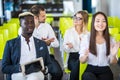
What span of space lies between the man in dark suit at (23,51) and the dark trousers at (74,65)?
76 cm

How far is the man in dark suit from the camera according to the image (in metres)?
3.18

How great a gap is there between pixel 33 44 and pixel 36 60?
0.78 ft

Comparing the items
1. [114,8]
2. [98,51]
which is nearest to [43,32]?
[98,51]

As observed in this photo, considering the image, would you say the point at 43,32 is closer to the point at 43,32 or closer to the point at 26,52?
the point at 43,32

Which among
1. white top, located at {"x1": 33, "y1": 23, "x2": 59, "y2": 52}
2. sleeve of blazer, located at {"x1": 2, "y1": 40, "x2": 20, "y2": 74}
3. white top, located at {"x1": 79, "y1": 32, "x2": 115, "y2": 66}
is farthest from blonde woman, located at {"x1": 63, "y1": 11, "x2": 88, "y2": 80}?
sleeve of blazer, located at {"x1": 2, "y1": 40, "x2": 20, "y2": 74}

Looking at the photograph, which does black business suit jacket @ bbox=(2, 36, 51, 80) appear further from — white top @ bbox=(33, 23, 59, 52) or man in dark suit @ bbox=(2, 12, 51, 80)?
white top @ bbox=(33, 23, 59, 52)

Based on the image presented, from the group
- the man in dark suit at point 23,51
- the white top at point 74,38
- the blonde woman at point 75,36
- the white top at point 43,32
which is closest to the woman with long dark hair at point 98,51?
the man in dark suit at point 23,51

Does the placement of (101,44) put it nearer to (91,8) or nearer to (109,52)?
(109,52)

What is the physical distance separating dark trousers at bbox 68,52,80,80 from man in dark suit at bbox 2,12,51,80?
76 centimetres

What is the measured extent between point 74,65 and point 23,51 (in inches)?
40.4

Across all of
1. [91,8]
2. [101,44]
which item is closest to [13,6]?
[91,8]

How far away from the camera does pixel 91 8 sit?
46.7 feet

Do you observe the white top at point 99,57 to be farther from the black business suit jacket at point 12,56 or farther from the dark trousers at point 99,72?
the black business suit jacket at point 12,56

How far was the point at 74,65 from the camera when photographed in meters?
4.05
